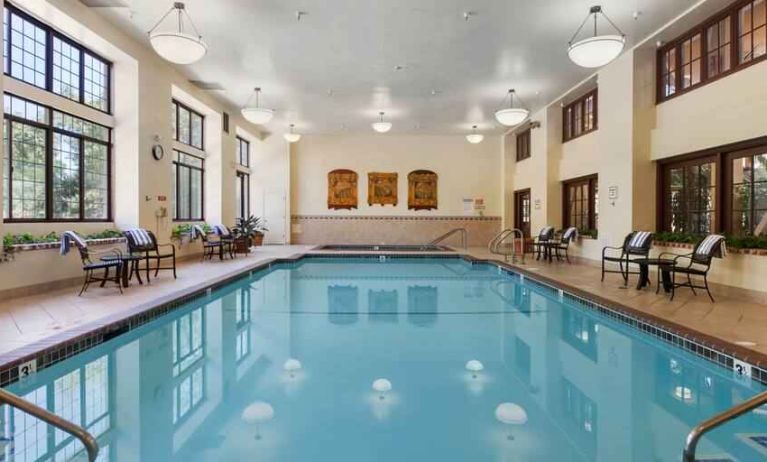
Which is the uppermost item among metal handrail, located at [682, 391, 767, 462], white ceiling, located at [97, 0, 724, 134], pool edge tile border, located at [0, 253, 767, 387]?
white ceiling, located at [97, 0, 724, 134]

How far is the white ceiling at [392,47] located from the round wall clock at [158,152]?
5.34 feet

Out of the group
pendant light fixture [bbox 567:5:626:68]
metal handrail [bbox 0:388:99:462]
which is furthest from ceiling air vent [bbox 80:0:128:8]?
metal handrail [bbox 0:388:99:462]

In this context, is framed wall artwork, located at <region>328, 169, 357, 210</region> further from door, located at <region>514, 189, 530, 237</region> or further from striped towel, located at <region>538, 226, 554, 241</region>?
striped towel, located at <region>538, 226, 554, 241</region>

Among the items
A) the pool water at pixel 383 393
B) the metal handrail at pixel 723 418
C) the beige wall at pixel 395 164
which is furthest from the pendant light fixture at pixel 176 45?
the beige wall at pixel 395 164

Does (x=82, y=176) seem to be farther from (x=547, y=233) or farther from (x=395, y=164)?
(x=395, y=164)

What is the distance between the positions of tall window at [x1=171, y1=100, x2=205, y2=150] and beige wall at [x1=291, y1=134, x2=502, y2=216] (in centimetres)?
426

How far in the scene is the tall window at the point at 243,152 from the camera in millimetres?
14761

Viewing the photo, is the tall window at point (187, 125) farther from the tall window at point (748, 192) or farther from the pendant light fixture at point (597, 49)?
the tall window at point (748, 192)

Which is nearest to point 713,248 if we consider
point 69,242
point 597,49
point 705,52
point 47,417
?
point 597,49

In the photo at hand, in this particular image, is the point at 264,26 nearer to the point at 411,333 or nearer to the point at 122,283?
the point at 122,283

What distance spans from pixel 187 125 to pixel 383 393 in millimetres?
9679

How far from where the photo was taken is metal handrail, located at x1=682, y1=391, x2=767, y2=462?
159 cm

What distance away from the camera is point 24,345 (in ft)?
11.8

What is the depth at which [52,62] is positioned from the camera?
673 centimetres
